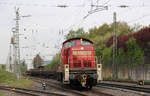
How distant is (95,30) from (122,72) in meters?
29.1

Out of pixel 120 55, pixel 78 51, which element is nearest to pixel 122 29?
pixel 120 55

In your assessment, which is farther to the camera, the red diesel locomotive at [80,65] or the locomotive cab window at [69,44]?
the locomotive cab window at [69,44]

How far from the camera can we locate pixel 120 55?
121 feet

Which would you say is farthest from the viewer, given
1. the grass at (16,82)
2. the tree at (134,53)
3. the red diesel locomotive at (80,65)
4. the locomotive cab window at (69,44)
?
the tree at (134,53)

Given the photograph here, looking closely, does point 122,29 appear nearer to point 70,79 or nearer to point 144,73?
point 144,73

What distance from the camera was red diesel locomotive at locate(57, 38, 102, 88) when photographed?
16078mm

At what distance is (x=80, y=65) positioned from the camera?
1695cm

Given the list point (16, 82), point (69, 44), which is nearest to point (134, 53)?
point (16, 82)

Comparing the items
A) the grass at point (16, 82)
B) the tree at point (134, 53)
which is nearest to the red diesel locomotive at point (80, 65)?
the grass at point (16, 82)

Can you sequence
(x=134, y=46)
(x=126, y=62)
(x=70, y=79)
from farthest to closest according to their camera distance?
(x=126, y=62) < (x=134, y=46) < (x=70, y=79)

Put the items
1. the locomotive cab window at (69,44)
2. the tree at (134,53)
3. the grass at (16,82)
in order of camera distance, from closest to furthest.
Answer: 1. the locomotive cab window at (69,44)
2. the grass at (16,82)
3. the tree at (134,53)

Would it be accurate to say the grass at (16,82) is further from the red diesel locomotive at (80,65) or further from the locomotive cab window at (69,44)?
the red diesel locomotive at (80,65)

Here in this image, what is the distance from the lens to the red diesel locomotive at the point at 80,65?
1608 cm

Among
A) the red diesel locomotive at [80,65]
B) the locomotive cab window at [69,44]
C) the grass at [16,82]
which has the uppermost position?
the locomotive cab window at [69,44]
